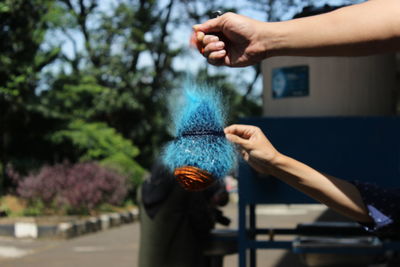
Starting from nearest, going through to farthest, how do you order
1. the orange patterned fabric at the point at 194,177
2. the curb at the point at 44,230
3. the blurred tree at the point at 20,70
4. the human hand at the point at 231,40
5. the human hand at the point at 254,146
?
1. the human hand at the point at 231,40
2. the orange patterned fabric at the point at 194,177
3. the human hand at the point at 254,146
4. the curb at the point at 44,230
5. the blurred tree at the point at 20,70

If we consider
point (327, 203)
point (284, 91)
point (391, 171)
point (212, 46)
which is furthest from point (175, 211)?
point (212, 46)

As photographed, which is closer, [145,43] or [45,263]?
[45,263]

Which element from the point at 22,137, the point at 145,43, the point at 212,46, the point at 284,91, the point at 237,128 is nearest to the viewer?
the point at 212,46

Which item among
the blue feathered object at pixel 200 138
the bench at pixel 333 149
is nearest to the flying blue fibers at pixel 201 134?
the blue feathered object at pixel 200 138

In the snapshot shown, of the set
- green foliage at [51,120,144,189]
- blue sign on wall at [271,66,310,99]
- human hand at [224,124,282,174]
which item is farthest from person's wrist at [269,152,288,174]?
green foliage at [51,120,144,189]

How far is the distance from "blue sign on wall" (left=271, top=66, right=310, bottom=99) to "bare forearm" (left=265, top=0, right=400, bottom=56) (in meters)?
3.10

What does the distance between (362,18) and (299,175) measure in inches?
20.1

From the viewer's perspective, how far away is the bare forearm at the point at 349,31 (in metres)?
1.09

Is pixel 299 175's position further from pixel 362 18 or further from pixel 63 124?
pixel 63 124

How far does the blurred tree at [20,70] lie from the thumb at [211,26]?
14809 millimetres

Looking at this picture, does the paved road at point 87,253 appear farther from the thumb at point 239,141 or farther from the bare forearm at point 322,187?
the thumb at point 239,141

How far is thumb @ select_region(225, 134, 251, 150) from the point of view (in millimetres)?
1428

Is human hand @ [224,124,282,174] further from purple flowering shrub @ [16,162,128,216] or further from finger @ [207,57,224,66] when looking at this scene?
purple flowering shrub @ [16,162,128,216]

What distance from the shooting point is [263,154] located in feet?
4.87
